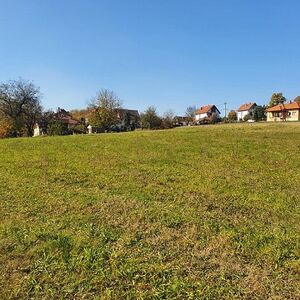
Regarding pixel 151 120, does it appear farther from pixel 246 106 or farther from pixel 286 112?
pixel 246 106

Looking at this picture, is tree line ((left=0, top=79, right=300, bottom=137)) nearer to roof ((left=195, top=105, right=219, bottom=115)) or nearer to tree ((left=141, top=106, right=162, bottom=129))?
tree ((left=141, top=106, right=162, bottom=129))

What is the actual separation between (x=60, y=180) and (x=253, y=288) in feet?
20.9

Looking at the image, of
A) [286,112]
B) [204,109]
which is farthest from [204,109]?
[286,112]

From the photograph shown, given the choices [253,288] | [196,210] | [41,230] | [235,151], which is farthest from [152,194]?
[235,151]

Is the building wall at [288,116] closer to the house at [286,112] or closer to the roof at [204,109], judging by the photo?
the house at [286,112]

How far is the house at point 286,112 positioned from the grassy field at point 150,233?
7516cm

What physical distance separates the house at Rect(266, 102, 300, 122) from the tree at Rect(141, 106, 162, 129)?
1235 inches

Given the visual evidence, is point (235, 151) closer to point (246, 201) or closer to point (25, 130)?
point (246, 201)

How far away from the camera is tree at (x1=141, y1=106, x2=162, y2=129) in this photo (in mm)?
64262

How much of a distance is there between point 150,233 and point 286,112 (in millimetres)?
82775

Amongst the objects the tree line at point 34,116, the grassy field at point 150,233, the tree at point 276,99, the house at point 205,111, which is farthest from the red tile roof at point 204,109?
the grassy field at point 150,233

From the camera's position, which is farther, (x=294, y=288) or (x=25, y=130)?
(x=25, y=130)

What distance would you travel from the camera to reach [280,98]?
90.4 metres

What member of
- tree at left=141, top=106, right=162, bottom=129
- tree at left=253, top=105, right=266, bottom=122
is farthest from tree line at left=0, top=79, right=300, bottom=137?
tree at left=253, top=105, right=266, bottom=122
